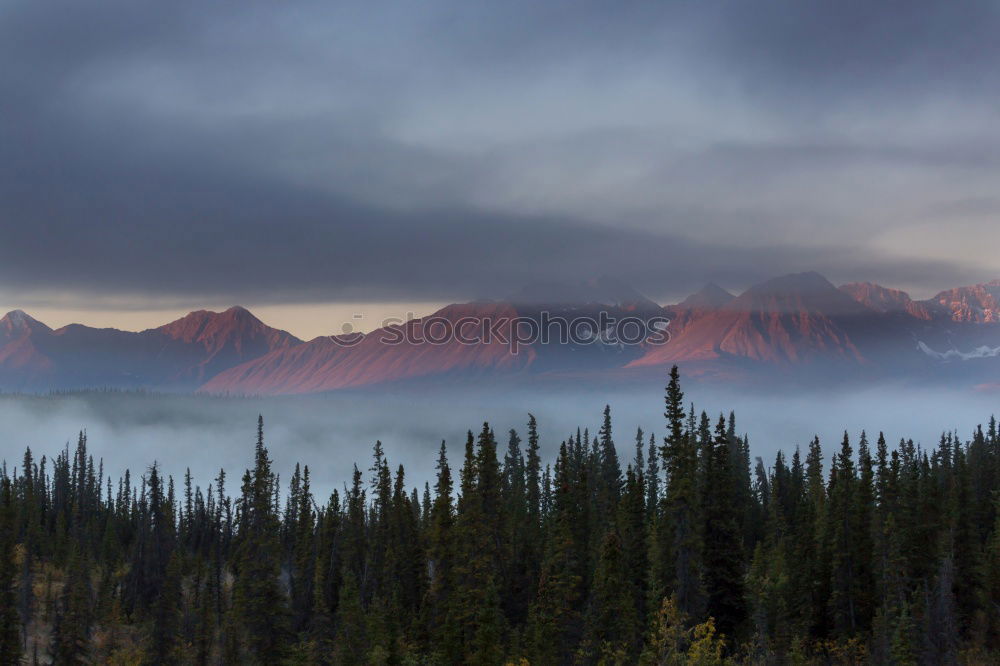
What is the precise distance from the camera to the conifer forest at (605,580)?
6306 centimetres

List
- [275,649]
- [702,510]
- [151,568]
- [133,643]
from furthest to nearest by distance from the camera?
[151,568]
[133,643]
[275,649]
[702,510]

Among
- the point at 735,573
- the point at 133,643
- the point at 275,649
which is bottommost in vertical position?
the point at 133,643

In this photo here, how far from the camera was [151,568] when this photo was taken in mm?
150625

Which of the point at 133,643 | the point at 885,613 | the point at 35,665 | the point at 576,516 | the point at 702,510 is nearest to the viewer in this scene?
the point at 702,510

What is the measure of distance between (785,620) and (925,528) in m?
20.8

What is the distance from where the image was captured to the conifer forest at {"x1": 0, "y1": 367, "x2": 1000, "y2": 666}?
63.1 metres

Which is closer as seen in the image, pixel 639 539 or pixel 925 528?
pixel 639 539

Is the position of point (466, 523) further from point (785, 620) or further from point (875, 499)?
point (875, 499)

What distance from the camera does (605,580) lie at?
63.1 metres

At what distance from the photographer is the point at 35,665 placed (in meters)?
110

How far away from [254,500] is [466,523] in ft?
71.7

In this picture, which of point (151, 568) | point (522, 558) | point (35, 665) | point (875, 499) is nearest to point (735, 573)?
point (875, 499)

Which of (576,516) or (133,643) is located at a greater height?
(576,516)

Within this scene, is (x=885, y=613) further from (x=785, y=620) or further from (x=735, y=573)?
(x=735, y=573)
